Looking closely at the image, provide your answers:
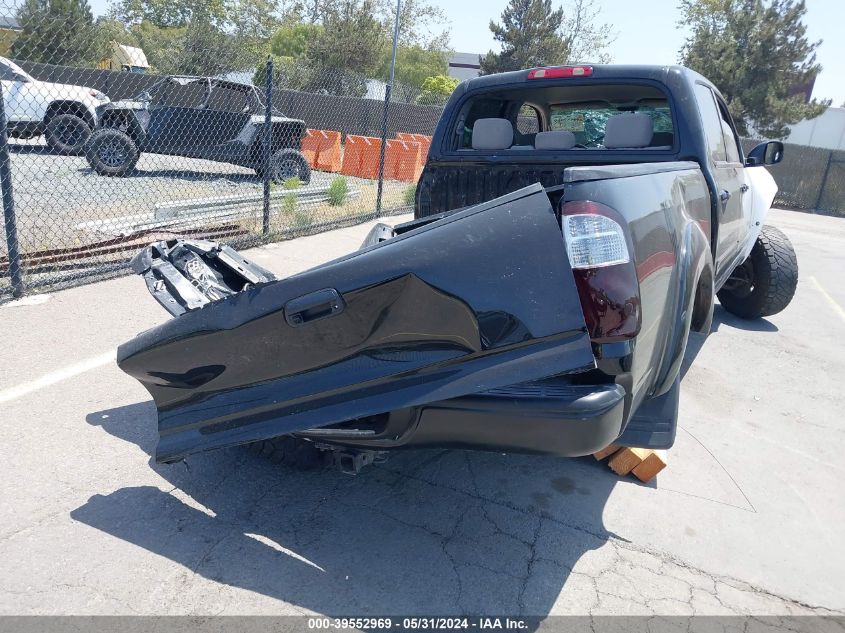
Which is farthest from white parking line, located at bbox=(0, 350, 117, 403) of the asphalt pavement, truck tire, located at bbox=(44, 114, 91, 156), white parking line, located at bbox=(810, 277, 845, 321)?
truck tire, located at bbox=(44, 114, 91, 156)

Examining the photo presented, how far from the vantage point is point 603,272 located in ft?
7.07

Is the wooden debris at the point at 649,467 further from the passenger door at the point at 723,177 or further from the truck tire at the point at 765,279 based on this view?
the truck tire at the point at 765,279

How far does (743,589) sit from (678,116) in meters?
2.43

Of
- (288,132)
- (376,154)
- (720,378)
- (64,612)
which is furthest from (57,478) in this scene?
(376,154)

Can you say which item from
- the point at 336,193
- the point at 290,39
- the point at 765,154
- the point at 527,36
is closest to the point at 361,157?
the point at 336,193

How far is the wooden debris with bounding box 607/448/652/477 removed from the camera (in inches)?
135

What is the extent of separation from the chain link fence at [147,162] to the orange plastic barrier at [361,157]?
3cm

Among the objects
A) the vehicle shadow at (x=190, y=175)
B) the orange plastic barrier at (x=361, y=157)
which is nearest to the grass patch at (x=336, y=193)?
the vehicle shadow at (x=190, y=175)

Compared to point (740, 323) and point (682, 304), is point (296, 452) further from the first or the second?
point (740, 323)

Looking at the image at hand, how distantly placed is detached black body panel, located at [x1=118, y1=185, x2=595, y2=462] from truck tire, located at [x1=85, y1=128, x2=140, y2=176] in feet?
30.0

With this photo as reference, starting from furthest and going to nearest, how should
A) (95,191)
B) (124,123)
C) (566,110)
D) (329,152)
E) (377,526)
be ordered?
1. (329,152)
2. (124,123)
3. (95,191)
4. (566,110)
5. (377,526)

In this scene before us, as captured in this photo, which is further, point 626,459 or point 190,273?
point 626,459

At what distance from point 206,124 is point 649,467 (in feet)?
35.0

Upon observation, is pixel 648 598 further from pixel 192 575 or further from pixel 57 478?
pixel 57 478
